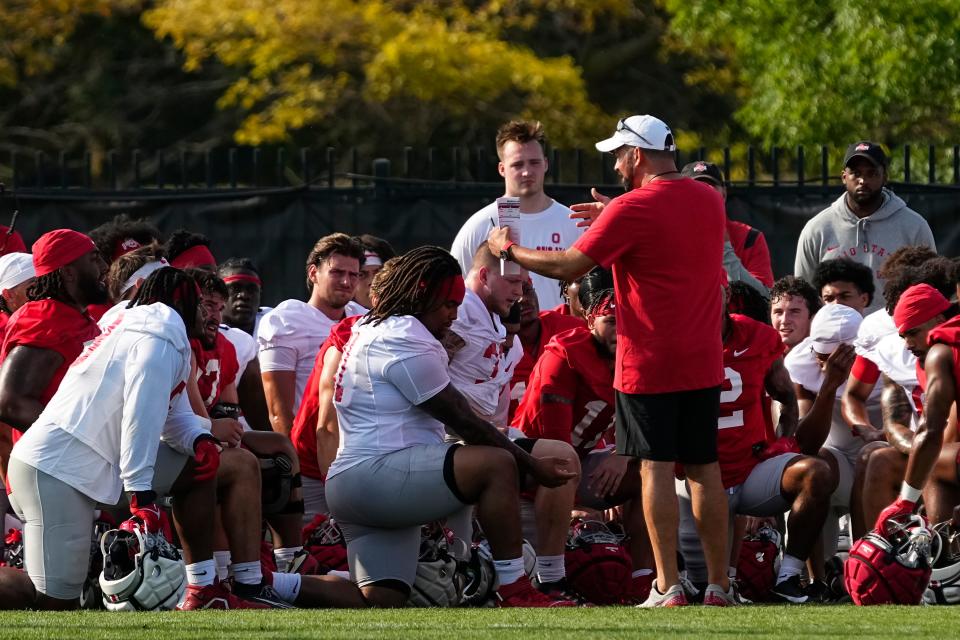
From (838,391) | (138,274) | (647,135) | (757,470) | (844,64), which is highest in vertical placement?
(844,64)

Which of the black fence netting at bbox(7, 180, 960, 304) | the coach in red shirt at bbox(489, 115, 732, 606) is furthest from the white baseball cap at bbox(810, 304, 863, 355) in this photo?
the black fence netting at bbox(7, 180, 960, 304)

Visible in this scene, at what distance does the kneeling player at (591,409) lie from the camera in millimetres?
8289

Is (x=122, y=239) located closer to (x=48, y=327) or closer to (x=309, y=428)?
(x=309, y=428)

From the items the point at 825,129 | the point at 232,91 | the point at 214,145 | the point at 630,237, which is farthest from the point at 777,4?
the point at 630,237

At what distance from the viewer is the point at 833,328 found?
9375 mm

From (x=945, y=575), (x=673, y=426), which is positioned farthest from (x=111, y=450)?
(x=945, y=575)

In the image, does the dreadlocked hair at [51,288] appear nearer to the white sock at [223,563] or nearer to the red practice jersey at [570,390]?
the white sock at [223,563]

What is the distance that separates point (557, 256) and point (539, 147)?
2355mm

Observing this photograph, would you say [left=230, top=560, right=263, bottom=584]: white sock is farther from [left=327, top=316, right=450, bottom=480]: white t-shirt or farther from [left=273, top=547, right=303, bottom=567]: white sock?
[left=273, top=547, right=303, bottom=567]: white sock

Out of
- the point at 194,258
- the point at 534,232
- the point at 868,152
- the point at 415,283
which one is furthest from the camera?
the point at 868,152

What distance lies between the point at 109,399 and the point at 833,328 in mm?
3859

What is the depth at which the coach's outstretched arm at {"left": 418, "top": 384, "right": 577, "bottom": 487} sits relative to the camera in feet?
24.5

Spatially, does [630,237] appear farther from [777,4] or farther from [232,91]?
[232,91]

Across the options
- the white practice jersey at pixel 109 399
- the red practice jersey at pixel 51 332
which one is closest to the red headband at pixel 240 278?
the red practice jersey at pixel 51 332
